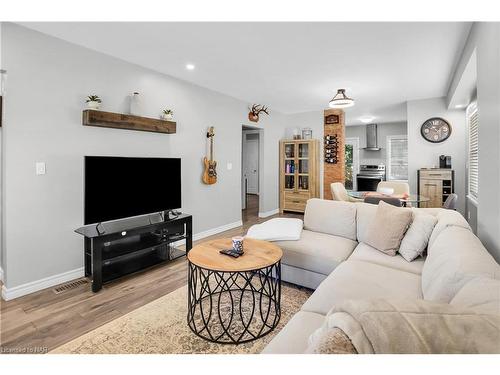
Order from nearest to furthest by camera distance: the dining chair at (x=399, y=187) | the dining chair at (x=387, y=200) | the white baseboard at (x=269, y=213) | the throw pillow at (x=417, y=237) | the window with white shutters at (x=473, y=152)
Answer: the throw pillow at (x=417, y=237) < the dining chair at (x=387, y=200) < the window with white shutters at (x=473, y=152) < the dining chair at (x=399, y=187) < the white baseboard at (x=269, y=213)

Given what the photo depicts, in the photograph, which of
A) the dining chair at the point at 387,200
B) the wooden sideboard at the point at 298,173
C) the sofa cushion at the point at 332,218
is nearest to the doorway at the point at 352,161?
the wooden sideboard at the point at 298,173

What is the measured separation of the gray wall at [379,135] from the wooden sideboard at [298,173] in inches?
122

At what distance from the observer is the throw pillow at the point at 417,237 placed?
2215 mm

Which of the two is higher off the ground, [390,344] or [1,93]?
[1,93]

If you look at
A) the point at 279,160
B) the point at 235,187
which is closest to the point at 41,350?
the point at 235,187

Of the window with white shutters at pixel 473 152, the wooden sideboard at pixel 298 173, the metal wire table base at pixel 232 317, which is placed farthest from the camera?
the wooden sideboard at pixel 298 173

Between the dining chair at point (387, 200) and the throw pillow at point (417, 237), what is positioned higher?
the dining chair at point (387, 200)

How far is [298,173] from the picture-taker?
21.6 feet

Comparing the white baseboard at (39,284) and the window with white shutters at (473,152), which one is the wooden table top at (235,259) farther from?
the window with white shutters at (473,152)

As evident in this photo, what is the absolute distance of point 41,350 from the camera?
1.78 meters

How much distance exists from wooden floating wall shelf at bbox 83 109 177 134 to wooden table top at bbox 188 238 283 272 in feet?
5.86
